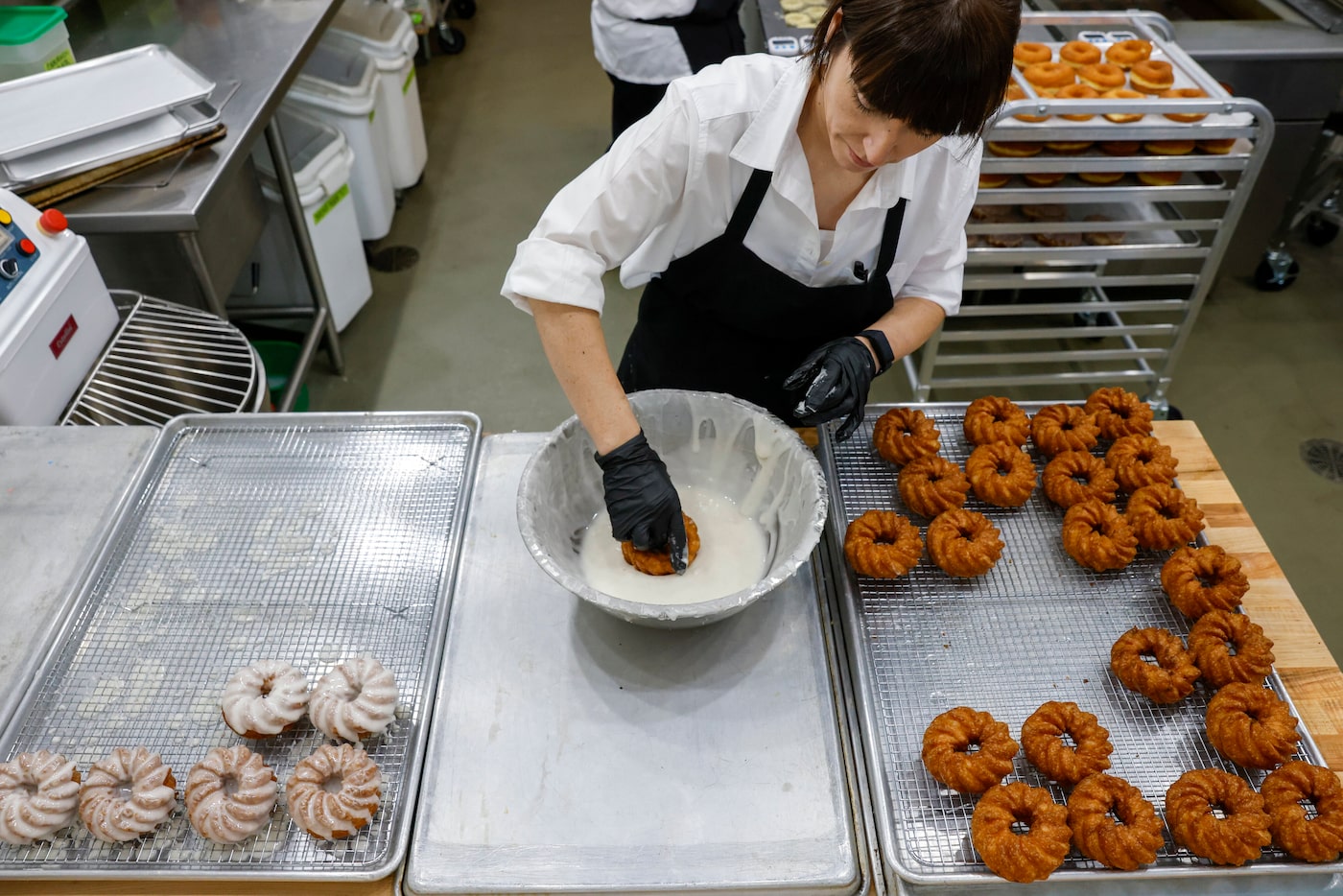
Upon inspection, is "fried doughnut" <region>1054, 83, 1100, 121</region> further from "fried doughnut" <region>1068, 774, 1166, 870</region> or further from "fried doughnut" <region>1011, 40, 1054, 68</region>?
"fried doughnut" <region>1068, 774, 1166, 870</region>

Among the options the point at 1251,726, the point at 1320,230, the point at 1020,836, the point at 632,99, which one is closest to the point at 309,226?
the point at 632,99

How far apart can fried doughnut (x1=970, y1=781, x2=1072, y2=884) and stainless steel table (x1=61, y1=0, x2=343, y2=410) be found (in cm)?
242

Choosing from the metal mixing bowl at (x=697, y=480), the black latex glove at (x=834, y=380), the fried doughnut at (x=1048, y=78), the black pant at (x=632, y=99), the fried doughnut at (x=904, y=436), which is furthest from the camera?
the black pant at (x=632, y=99)

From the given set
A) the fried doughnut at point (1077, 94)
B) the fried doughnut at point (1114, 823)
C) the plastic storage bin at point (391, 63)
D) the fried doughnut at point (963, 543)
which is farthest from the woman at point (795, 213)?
the plastic storage bin at point (391, 63)

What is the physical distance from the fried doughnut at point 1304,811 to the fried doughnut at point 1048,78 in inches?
92.8

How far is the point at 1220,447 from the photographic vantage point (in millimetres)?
3639

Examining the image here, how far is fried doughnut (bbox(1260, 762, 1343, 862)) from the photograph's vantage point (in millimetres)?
1289

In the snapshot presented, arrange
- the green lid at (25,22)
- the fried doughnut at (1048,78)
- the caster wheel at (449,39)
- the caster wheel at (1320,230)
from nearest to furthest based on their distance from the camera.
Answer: the green lid at (25,22) < the fried doughnut at (1048,78) < the caster wheel at (1320,230) < the caster wheel at (449,39)

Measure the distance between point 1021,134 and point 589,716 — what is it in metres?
2.36

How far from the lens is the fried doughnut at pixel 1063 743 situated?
1.36 meters

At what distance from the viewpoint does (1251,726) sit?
Answer: 1.40 meters

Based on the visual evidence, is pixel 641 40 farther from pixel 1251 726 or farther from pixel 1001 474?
pixel 1251 726

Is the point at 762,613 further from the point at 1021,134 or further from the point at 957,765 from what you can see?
the point at 1021,134

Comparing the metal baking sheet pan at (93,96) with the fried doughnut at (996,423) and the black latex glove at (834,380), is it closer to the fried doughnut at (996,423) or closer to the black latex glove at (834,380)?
the black latex glove at (834,380)
